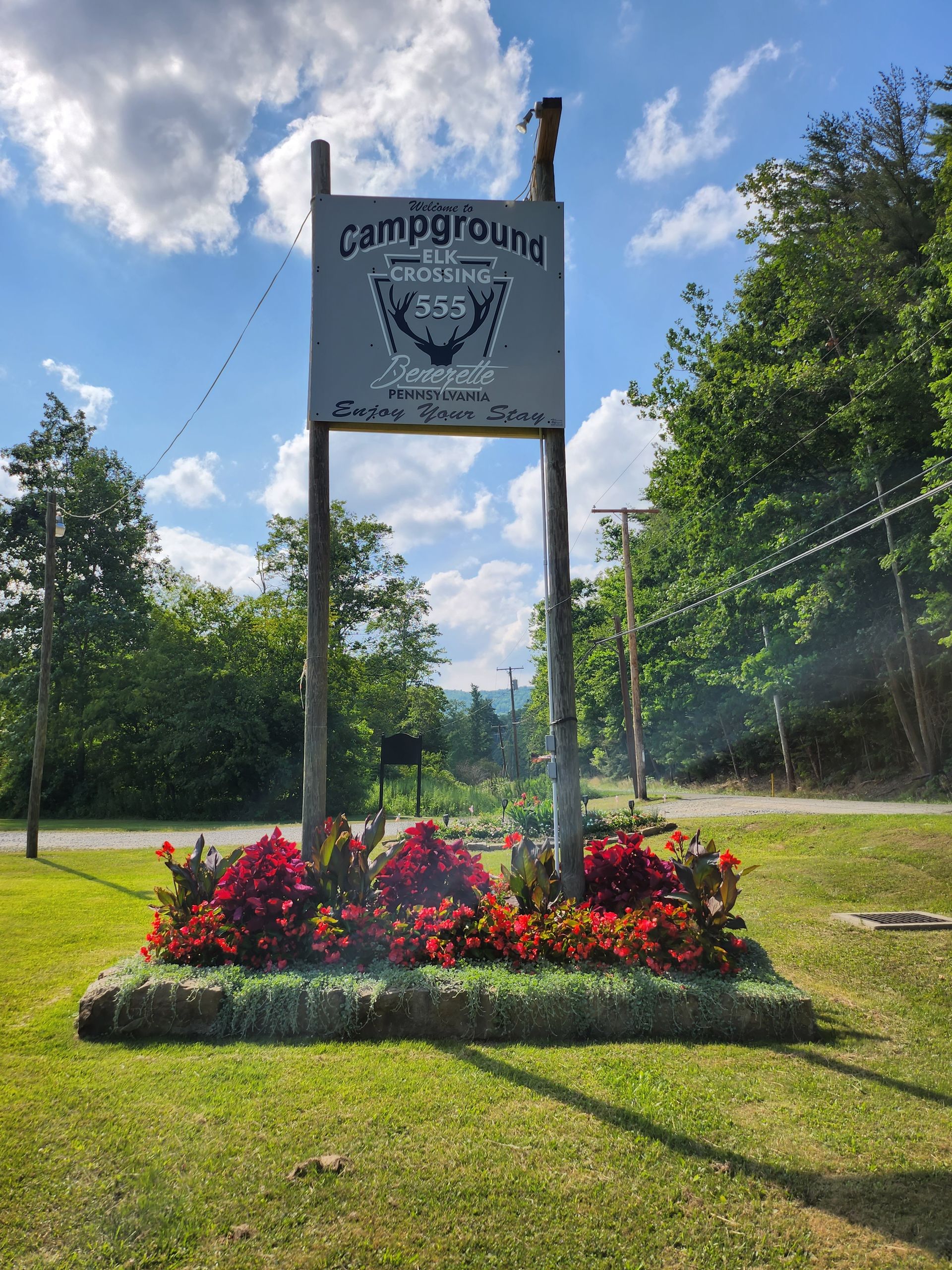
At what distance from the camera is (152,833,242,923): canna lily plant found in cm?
480

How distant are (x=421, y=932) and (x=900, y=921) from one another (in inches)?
185

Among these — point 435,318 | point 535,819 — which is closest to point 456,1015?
point 435,318

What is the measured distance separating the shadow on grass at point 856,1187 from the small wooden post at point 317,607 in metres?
2.96

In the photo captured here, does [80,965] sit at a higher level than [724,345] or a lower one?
lower

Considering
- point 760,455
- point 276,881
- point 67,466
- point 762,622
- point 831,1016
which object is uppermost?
point 67,466

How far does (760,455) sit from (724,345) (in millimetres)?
3559

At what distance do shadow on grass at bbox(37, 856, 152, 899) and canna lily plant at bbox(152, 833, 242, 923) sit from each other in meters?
3.66

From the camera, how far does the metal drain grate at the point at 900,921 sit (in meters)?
6.52

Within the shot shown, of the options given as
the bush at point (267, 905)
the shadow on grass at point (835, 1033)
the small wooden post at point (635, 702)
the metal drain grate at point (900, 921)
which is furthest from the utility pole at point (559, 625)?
the small wooden post at point (635, 702)

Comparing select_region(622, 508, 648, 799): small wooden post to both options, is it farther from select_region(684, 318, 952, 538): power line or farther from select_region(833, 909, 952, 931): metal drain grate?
select_region(833, 909, 952, 931): metal drain grate

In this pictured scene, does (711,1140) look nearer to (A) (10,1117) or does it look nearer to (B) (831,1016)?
(B) (831,1016)

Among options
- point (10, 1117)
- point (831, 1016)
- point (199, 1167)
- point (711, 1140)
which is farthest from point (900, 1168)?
point (10, 1117)

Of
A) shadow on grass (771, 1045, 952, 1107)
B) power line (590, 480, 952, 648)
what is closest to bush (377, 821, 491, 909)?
shadow on grass (771, 1045, 952, 1107)

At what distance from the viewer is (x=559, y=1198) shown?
256 centimetres
